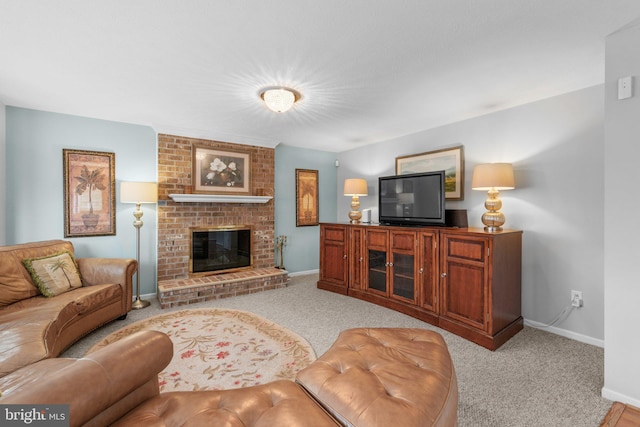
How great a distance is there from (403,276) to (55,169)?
4.30 m

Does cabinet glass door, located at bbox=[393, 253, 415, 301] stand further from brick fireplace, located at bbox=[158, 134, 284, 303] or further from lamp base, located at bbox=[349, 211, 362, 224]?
brick fireplace, located at bbox=[158, 134, 284, 303]

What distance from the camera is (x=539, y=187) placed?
2887 millimetres

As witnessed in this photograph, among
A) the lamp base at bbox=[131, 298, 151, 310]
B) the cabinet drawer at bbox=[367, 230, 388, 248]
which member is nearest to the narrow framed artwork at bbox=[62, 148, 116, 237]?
the lamp base at bbox=[131, 298, 151, 310]

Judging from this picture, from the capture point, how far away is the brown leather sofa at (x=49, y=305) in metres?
1.71

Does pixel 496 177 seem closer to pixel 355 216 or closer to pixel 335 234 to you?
pixel 355 216

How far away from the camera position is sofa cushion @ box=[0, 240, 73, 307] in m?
2.44

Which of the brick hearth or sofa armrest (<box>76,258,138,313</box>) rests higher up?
sofa armrest (<box>76,258,138,313</box>)

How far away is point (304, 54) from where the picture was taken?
2086 millimetres

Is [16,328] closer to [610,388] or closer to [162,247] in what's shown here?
[162,247]

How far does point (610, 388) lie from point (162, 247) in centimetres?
460

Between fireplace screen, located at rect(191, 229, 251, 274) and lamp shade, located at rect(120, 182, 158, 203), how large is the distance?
0.87 m

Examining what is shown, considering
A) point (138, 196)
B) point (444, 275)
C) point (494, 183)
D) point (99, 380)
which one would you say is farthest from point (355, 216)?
point (99, 380)

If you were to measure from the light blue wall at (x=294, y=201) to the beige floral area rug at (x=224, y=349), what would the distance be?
1901 millimetres

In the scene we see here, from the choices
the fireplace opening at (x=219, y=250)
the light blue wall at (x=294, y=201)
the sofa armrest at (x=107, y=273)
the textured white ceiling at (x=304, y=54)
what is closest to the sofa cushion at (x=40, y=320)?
the sofa armrest at (x=107, y=273)
